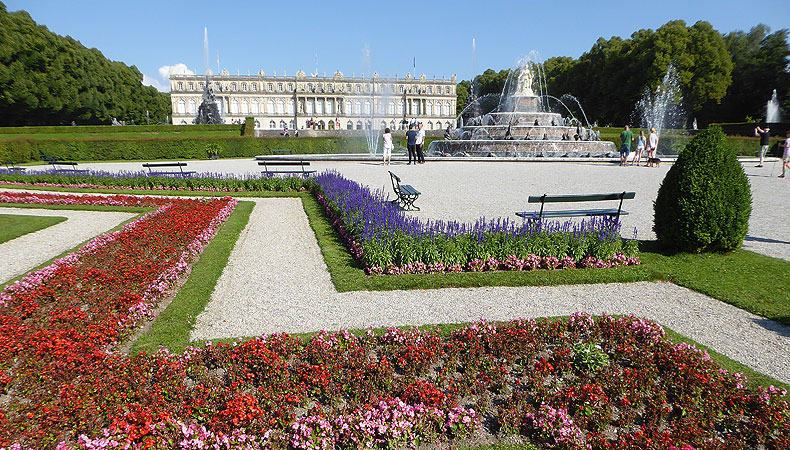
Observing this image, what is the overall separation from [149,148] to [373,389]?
26.7 metres

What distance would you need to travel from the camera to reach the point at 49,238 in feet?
27.3

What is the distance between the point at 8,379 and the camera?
3371 mm

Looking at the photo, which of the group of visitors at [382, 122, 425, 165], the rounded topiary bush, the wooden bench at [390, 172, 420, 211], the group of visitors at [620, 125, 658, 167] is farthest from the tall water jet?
the wooden bench at [390, 172, 420, 211]

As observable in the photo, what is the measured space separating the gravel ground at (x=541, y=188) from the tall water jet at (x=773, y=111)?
23.0 m

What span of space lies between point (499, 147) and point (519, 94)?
8.65m

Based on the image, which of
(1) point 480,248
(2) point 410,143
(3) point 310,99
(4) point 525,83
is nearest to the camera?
(1) point 480,248

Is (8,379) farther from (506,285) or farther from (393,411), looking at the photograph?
(506,285)

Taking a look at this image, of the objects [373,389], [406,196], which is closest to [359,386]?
[373,389]

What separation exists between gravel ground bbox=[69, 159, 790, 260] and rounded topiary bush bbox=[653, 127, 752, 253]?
105 cm

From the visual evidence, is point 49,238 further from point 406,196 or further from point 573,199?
point 573,199

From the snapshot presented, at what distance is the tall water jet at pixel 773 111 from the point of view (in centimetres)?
3891

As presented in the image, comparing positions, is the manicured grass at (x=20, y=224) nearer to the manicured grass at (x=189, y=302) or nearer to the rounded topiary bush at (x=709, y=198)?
the manicured grass at (x=189, y=302)

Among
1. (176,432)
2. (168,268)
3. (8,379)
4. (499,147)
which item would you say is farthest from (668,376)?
(499,147)

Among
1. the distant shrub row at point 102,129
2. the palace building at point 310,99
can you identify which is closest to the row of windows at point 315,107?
the palace building at point 310,99
